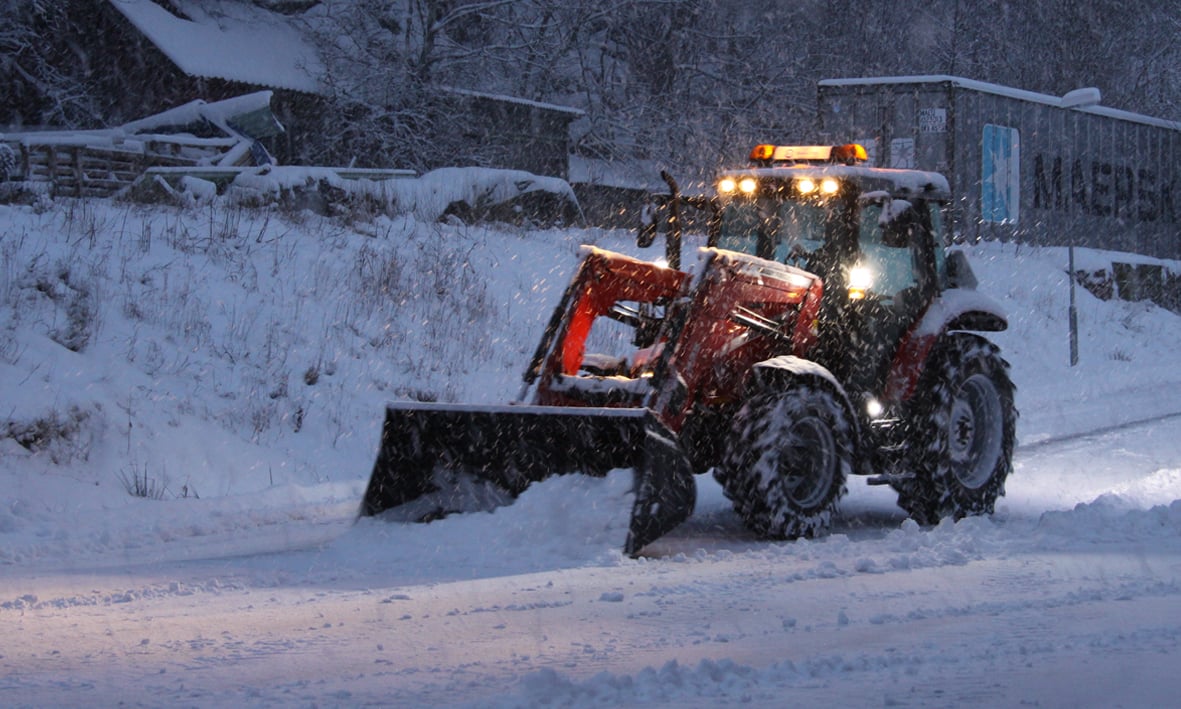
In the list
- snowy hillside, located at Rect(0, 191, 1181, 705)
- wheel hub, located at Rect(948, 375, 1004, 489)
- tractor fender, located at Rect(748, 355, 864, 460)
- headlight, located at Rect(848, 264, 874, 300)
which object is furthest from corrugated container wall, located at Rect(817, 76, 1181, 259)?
tractor fender, located at Rect(748, 355, 864, 460)

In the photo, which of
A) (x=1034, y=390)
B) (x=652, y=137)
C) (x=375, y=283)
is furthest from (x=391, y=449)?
(x=652, y=137)

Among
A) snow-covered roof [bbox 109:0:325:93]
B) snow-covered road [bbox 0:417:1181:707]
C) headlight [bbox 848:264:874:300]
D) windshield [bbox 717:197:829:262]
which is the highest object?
snow-covered roof [bbox 109:0:325:93]

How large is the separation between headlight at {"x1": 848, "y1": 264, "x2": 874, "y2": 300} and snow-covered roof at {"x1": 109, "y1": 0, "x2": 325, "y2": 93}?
21913 mm

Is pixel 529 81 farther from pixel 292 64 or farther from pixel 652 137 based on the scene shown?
pixel 292 64

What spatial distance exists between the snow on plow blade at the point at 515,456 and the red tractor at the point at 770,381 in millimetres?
10

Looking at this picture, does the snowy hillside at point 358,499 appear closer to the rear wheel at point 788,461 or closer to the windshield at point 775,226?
the rear wheel at point 788,461

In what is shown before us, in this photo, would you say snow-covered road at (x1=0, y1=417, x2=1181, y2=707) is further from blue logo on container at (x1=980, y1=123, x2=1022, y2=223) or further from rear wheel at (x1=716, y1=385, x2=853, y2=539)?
blue logo on container at (x1=980, y1=123, x2=1022, y2=223)

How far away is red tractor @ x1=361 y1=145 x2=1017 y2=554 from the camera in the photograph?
6.97 metres

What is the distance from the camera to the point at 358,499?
8.80 meters

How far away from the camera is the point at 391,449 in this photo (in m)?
7.39

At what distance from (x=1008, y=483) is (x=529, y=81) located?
70.7ft

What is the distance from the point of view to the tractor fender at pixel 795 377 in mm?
7113

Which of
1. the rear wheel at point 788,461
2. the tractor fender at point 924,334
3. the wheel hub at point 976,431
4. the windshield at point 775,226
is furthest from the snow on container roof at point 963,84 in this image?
the rear wheel at point 788,461

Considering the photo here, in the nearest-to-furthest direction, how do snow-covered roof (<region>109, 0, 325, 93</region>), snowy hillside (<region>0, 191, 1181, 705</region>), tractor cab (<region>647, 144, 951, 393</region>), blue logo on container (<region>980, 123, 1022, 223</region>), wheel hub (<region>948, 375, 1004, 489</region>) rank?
snowy hillside (<region>0, 191, 1181, 705</region>) → tractor cab (<region>647, 144, 951, 393</region>) → wheel hub (<region>948, 375, 1004, 489</region>) → blue logo on container (<region>980, 123, 1022, 223</region>) → snow-covered roof (<region>109, 0, 325, 93</region>)
